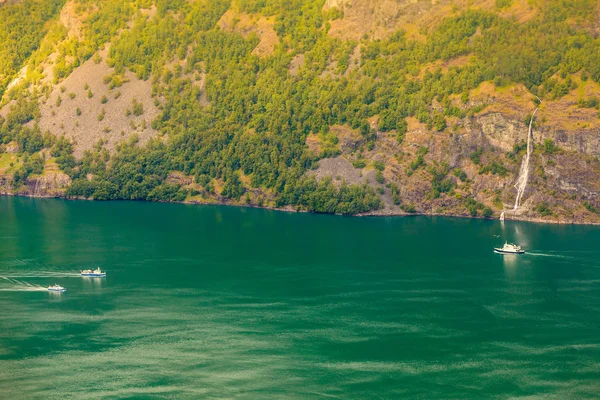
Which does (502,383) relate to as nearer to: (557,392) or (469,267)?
(557,392)

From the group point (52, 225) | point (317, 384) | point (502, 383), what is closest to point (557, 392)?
point (502, 383)

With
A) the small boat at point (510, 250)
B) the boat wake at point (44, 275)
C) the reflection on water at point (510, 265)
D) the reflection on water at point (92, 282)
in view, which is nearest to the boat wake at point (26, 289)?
the boat wake at point (44, 275)

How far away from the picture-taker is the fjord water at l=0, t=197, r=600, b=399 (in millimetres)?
107562

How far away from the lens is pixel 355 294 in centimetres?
14138

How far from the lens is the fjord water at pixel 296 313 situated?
108 meters

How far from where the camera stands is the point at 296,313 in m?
131

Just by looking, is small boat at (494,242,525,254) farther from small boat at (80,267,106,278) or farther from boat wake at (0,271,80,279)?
boat wake at (0,271,80,279)

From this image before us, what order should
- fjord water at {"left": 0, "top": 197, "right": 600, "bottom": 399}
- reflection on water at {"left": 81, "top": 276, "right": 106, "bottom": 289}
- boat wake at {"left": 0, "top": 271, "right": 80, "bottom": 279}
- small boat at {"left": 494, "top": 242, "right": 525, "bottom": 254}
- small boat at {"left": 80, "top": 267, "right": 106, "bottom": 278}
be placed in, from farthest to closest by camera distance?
small boat at {"left": 494, "top": 242, "right": 525, "bottom": 254} → small boat at {"left": 80, "top": 267, "right": 106, "bottom": 278} → boat wake at {"left": 0, "top": 271, "right": 80, "bottom": 279} → reflection on water at {"left": 81, "top": 276, "right": 106, "bottom": 289} → fjord water at {"left": 0, "top": 197, "right": 600, "bottom": 399}

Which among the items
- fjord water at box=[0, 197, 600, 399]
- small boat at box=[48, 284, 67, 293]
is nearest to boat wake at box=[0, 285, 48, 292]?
fjord water at box=[0, 197, 600, 399]

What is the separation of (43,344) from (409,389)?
4022 centimetres

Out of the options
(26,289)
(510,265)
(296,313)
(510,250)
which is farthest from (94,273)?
(510,250)

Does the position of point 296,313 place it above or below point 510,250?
below

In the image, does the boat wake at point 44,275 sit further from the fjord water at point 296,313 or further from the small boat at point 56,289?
the small boat at point 56,289

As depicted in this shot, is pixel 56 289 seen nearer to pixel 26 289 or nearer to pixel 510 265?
pixel 26 289
